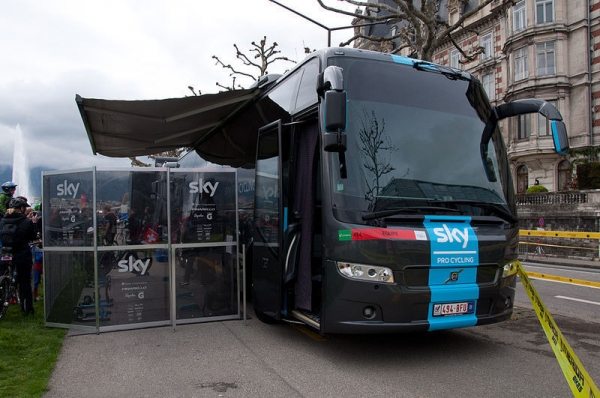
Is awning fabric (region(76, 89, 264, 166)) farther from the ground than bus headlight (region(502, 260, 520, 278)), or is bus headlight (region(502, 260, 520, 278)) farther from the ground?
awning fabric (region(76, 89, 264, 166))

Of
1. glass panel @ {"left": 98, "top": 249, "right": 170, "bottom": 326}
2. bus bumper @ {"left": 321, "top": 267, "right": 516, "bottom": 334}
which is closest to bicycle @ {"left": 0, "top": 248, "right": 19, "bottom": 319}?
glass panel @ {"left": 98, "top": 249, "right": 170, "bottom": 326}

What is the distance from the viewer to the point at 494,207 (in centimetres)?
575

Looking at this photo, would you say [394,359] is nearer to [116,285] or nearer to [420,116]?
[420,116]

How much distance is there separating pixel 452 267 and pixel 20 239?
6.62 m

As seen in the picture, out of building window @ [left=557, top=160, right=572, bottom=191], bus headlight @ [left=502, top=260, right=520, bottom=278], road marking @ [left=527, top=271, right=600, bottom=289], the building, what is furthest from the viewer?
building window @ [left=557, top=160, right=572, bottom=191]

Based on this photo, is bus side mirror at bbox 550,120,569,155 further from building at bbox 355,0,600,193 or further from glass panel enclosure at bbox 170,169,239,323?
building at bbox 355,0,600,193

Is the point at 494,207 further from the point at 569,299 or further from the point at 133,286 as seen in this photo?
the point at 569,299

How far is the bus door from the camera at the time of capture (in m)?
6.46

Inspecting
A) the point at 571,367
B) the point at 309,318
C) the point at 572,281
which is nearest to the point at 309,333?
the point at 309,318

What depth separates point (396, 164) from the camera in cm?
555

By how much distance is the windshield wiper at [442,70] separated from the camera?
20.2ft

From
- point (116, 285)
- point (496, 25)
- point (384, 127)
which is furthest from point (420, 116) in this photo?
point (496, 25)

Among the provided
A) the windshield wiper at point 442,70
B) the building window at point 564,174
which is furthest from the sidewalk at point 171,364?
the building window at point 564,174

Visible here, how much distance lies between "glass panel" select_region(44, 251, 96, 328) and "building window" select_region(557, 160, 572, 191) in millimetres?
33515
